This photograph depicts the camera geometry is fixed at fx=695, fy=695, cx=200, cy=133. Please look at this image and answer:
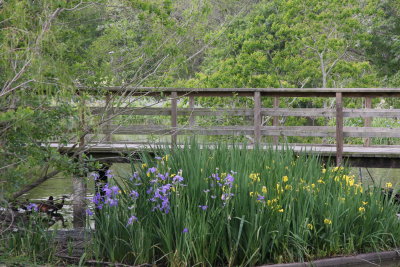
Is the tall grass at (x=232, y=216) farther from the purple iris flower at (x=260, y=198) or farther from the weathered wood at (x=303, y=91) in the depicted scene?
the weathered wood at (x=303, y=91)

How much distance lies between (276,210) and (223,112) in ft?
13.8

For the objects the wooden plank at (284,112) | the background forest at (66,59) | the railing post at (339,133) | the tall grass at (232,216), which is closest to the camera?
the background forest at (66,59)

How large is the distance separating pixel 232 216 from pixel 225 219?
7.4 inches

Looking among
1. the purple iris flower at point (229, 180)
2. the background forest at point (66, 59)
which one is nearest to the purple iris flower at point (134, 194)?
the background forest at point (66, 59)

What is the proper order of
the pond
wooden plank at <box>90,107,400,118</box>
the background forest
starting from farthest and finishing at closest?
the pond → wooden plank at <box>90,107,400,118</box> → the background forest

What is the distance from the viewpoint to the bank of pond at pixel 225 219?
5820mm

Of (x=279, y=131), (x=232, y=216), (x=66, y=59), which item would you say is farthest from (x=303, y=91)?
(x=232, y=216)

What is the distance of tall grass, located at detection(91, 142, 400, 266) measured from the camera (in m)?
5.82

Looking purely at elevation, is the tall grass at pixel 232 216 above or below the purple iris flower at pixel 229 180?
below

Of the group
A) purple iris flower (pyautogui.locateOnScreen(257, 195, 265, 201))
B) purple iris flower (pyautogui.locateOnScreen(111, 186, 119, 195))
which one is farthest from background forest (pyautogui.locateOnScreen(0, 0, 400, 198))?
purple iris flower (pyautogui.locateOnScreen(257, 195, 265, 201))

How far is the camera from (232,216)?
19.8 ft

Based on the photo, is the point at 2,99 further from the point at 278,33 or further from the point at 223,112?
the point at 278,33

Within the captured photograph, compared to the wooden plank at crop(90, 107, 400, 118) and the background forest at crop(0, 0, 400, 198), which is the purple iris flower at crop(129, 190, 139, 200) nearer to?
the background forest at crop(0, 0, 400, 198)

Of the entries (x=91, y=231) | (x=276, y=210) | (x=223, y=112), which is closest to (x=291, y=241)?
(x=276, y=210)
